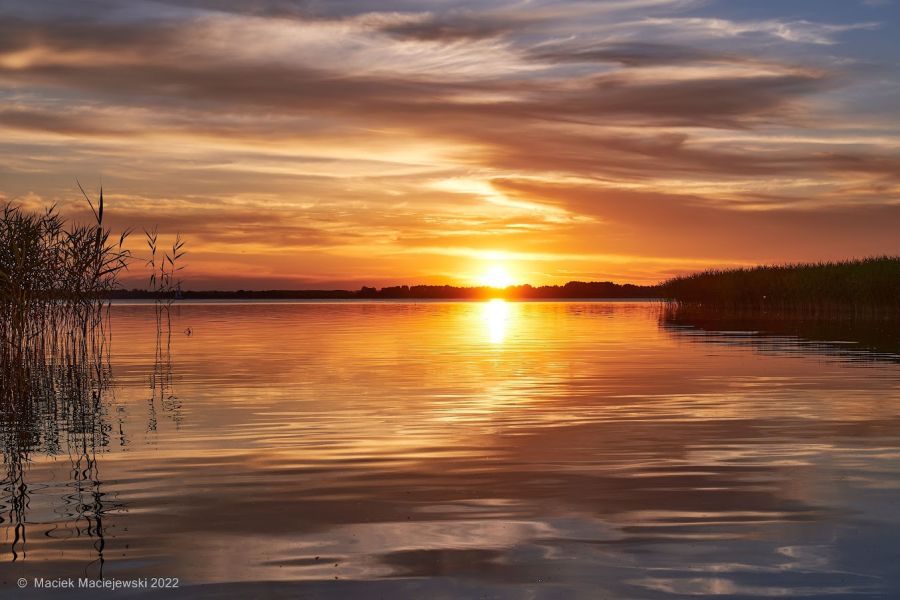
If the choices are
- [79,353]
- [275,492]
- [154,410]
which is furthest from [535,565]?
[79,353]

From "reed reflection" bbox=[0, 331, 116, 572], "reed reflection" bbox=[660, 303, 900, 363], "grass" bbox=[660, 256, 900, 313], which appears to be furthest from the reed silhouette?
"grass" bbox=[660, 256, 900, 313]

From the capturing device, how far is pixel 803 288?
2448 inches

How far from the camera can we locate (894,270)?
53594 mm

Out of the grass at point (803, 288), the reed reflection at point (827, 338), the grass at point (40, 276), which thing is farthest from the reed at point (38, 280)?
the grass at point (803, 288)

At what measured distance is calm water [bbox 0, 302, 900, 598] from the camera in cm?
704

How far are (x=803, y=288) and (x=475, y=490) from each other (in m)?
58.0

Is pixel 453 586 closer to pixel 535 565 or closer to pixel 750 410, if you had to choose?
pixel 535 565

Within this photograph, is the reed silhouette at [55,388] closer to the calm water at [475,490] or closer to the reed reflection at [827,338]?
the calm water at [475,490]

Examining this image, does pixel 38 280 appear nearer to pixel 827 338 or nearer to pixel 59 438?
pixel 59 438

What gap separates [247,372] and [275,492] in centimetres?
1454

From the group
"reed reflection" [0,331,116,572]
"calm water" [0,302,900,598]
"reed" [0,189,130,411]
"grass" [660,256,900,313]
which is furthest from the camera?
"grass" [660,256,900,313]

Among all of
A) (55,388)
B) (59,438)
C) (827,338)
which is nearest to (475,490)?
(59,438)

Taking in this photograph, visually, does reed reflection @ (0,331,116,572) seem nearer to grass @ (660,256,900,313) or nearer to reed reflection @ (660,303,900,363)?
reed reflection @ (660,303,900,363)

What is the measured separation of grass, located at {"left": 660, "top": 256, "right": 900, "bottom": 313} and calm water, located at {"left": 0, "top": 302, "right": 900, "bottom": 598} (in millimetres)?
37332
